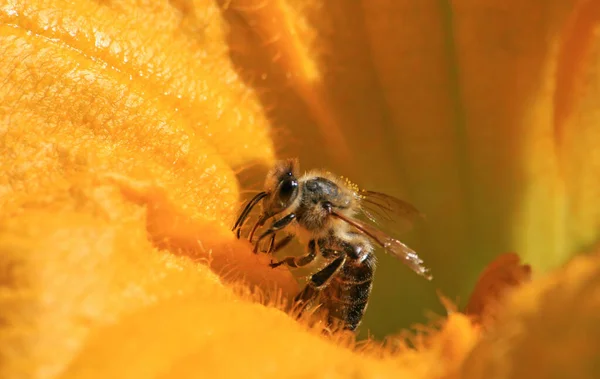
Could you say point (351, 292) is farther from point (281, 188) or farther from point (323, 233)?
point (281, 188)

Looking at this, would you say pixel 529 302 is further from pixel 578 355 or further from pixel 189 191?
pixel 189 191

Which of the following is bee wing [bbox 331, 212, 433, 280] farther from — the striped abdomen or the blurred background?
the blurred background

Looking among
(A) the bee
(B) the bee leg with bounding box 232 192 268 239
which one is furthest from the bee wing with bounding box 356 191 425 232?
(B) the bee leg with bounding box 232 192 268 239

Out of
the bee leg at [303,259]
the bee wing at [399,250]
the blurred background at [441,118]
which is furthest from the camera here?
the blurred background at [441,118]

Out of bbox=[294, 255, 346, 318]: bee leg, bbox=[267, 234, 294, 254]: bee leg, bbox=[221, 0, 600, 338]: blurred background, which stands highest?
bbox=[221, 0, 600, 338]: blurred background

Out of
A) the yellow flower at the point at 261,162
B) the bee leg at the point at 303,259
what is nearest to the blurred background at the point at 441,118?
the yellow flower at the point at 261,162

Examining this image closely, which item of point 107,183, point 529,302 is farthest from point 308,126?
point 529,302

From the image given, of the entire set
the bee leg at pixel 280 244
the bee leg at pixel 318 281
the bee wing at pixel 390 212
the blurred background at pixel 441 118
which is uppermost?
the blurred background at pixel 441 118

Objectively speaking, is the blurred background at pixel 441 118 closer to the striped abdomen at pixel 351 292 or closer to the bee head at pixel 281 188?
the bee head at pixel 281 188
